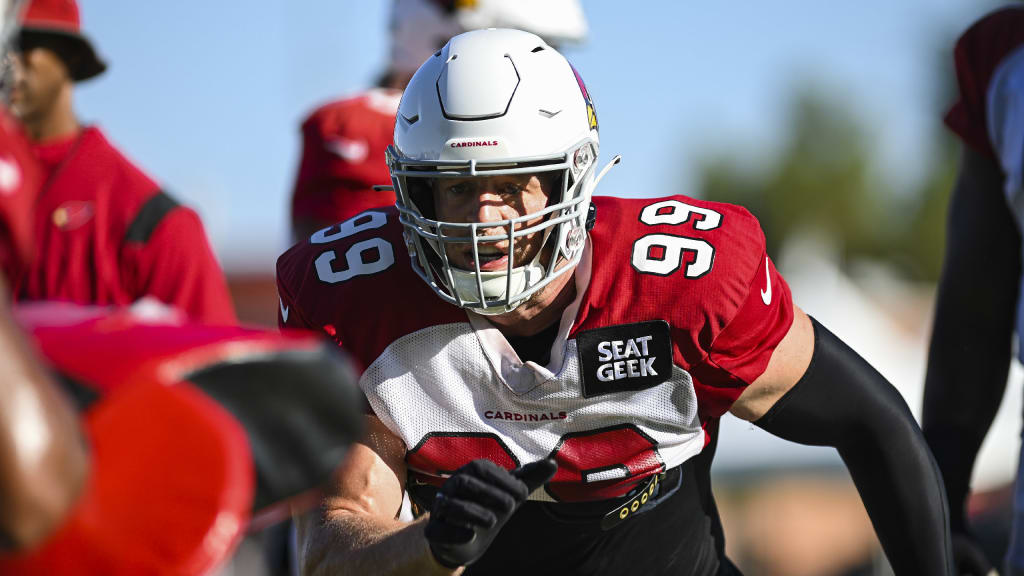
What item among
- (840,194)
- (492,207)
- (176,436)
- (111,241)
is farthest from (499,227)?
(840,194)

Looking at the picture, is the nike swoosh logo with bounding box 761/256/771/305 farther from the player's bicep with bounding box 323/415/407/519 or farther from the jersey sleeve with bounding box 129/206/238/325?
the jersey sleeve with bounding box 129/206/238/325

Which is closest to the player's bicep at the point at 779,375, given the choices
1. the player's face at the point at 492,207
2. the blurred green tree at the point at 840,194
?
the player's face at the point at 492,207

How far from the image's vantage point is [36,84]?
10.9 ft

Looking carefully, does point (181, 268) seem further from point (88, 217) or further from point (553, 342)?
point (553, 342)

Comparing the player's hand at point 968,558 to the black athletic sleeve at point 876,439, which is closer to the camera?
the black athletic sleeve at point 876,439

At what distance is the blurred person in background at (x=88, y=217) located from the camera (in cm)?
317

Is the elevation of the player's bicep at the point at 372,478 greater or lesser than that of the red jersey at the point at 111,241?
lesser

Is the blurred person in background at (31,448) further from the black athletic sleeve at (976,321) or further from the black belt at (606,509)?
the black athletic sleeve at (976,321)

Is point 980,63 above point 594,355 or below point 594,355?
above

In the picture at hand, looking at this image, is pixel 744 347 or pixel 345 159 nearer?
pixel 744 347

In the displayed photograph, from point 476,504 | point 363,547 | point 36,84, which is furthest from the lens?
point 36,84

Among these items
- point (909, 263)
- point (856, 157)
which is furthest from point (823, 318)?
point (856, 157)

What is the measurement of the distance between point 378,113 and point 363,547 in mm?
2398

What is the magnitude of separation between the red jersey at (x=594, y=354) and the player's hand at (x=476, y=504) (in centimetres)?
50
